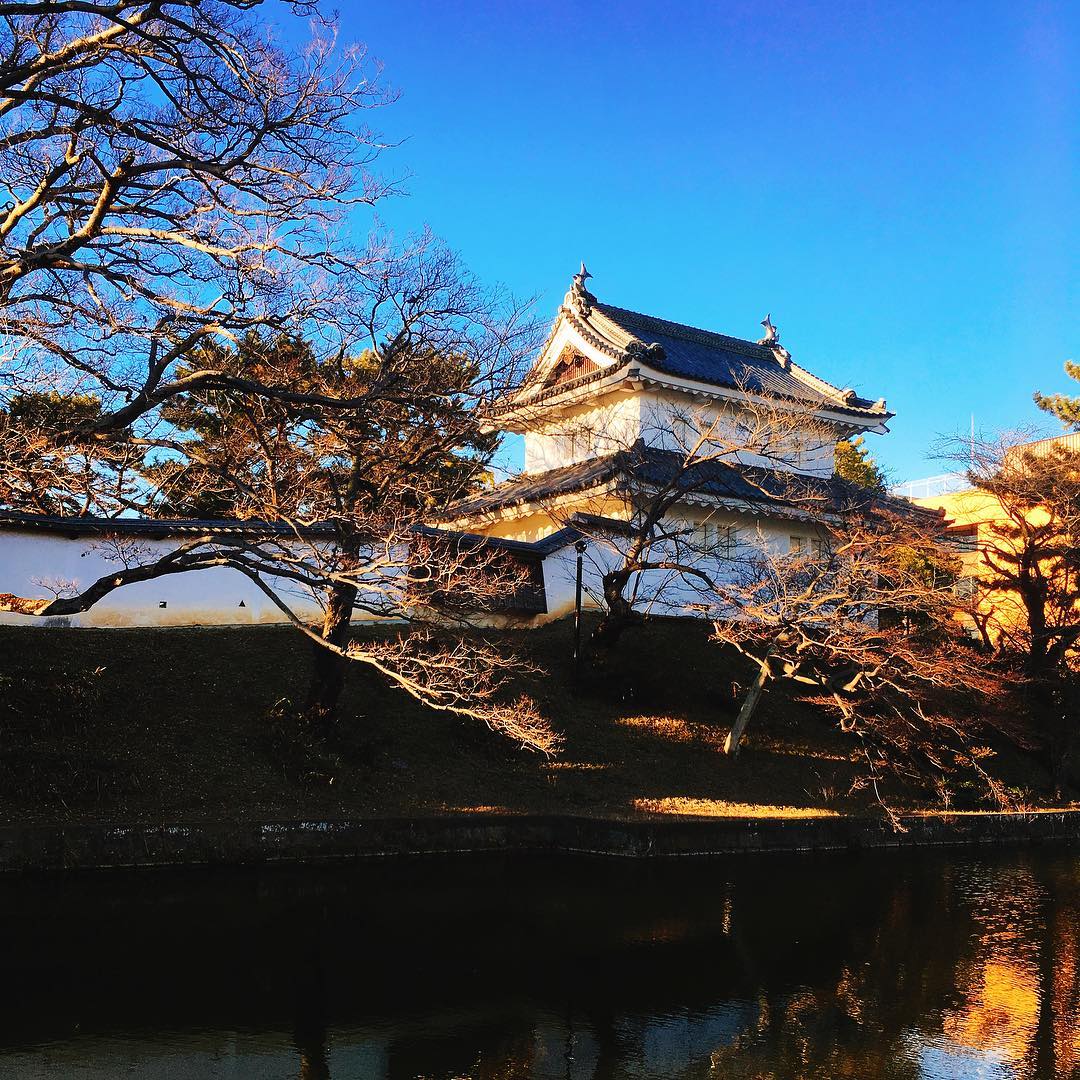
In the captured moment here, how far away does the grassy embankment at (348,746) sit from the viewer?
11.5 meters

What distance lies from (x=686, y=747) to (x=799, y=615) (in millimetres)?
2994

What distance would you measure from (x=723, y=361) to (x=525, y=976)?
2163cm

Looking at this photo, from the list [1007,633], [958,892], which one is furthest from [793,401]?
[958,892]

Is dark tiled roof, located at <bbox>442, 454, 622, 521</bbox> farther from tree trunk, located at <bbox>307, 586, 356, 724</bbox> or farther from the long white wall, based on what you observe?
tree trunk, located at <bbox>307, 586, 356, 724</bbox>

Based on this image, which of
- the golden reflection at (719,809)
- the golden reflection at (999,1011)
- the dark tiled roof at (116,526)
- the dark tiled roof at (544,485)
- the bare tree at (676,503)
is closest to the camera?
the golden reflection at (999,1011)

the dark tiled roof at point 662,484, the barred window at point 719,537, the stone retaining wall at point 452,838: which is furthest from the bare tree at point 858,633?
the dark tiled roof at point 662,484

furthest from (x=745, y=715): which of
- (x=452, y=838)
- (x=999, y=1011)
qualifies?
(x=999, y=1011)

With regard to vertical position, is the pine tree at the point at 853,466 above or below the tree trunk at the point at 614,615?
above

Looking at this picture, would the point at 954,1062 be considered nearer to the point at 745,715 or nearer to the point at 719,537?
the point at 745,715

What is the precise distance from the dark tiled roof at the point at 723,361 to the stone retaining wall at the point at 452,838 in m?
12.5

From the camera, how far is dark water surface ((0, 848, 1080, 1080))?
19.0 feet

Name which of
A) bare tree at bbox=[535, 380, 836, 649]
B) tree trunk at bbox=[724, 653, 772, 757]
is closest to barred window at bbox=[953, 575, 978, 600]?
bare tree at bbox=[535, 380, 836, 649]

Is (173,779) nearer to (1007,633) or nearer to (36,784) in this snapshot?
(36,784)

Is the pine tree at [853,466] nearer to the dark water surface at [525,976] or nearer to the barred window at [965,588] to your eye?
the barred window at [965,588]
